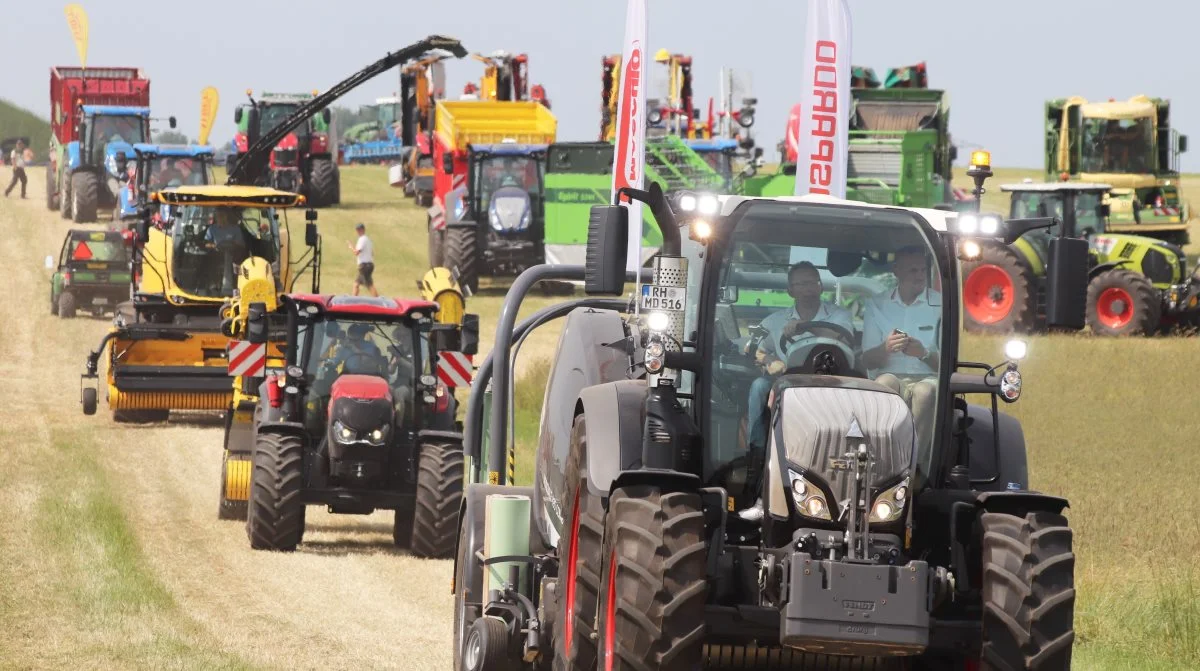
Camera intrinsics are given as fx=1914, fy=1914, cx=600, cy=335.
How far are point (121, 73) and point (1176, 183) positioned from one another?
829 inches

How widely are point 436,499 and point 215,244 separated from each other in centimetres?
772

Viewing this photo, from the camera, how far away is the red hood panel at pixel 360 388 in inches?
545

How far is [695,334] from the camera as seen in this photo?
6605 mm

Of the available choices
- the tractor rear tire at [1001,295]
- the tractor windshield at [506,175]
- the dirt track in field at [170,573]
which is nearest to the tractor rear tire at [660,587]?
the dirt track in field at [170,573]

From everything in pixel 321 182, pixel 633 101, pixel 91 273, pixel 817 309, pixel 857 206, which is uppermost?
pixel 633 101

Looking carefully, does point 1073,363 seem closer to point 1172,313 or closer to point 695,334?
point 1172,313

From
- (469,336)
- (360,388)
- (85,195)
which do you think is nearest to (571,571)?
(360,388)

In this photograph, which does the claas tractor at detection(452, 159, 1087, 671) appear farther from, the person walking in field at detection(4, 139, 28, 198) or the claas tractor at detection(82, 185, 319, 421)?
the person walking in field at detection(4, 139, 28, 198)

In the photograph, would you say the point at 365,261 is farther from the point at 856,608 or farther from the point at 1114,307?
the point at 856,608

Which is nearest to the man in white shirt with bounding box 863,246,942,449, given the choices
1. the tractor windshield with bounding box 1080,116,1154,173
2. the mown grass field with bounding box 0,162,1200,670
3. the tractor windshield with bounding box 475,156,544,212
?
the mown grass field with bounding box 0,162,1200,670

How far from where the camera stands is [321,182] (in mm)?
39812

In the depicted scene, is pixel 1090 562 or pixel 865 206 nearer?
pixel 865 206

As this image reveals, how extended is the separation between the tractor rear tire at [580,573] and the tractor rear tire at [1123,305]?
60.4 ft

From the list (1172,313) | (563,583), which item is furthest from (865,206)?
(1172,313)
